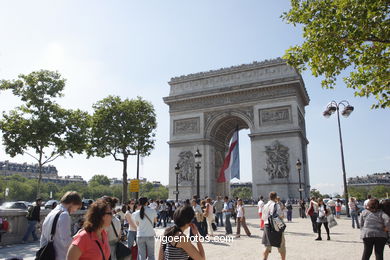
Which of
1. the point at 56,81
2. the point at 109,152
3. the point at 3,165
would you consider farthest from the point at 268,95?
the point at 3,165

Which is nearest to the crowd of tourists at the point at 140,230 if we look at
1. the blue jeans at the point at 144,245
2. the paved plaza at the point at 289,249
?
the blue jeans at the point at 144,245

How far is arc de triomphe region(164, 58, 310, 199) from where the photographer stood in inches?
1225

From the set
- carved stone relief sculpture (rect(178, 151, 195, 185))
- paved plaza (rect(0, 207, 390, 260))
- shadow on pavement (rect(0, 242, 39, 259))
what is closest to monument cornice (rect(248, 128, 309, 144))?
carved stone relief sculpture (rect(178, 151, 195, 185))

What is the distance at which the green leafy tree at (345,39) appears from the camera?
8742 mm

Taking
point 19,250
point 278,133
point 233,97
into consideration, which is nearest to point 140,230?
point 19,250

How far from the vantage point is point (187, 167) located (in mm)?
35000

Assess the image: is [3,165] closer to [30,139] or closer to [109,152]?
[109,152]

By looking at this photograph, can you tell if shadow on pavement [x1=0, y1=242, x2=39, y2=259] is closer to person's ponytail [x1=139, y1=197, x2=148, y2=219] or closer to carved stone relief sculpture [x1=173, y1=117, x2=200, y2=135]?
person's ponytail [x1=139, y1=197, x2=148, y2=219]

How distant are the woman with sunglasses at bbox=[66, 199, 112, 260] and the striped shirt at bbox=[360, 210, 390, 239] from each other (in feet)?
17.0

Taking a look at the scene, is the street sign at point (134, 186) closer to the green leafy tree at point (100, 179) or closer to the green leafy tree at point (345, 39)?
the green leafy tree at point (345, 39)

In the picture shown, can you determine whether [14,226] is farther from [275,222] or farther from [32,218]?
[275,222]

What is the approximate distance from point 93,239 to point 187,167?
105 ft

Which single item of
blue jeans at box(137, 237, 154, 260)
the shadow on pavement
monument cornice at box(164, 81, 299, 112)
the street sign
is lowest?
the shadow on pavement

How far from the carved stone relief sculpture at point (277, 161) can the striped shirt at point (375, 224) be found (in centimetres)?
2484
